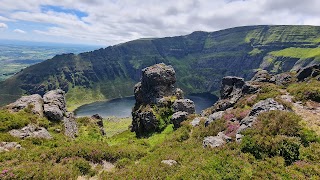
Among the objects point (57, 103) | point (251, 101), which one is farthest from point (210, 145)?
point (57, 103)

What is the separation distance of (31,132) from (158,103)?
35175 mm

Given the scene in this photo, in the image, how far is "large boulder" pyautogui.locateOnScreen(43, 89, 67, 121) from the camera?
48375mm

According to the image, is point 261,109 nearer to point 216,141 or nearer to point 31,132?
point 216,141

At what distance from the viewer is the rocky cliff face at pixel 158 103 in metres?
61.5

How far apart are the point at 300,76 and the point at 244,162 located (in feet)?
171

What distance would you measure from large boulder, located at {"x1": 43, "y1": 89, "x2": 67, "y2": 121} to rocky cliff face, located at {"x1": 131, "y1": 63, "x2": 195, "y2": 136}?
819 inches

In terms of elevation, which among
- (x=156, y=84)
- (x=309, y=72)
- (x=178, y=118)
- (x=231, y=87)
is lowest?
(x=178, y=118)

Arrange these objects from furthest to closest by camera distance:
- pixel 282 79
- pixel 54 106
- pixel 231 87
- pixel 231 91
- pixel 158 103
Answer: pixel 282 79 < pixel 158 103 < pixel 231 87 < pixel 231 91 < pixel 54 106

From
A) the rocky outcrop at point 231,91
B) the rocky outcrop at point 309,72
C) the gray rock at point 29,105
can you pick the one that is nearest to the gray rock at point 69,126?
the gray rock at point 29,105

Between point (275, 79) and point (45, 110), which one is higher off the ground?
point (275, 79)

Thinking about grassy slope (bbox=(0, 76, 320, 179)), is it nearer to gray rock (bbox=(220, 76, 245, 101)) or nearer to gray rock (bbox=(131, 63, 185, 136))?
gray rock (bbox=(220, 76, 245, 101))

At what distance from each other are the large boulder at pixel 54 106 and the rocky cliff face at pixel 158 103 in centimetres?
2080

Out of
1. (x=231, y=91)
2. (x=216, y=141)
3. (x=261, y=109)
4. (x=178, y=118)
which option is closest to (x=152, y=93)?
(x=178, y=118)

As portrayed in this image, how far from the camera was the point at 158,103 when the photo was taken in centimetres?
6744
